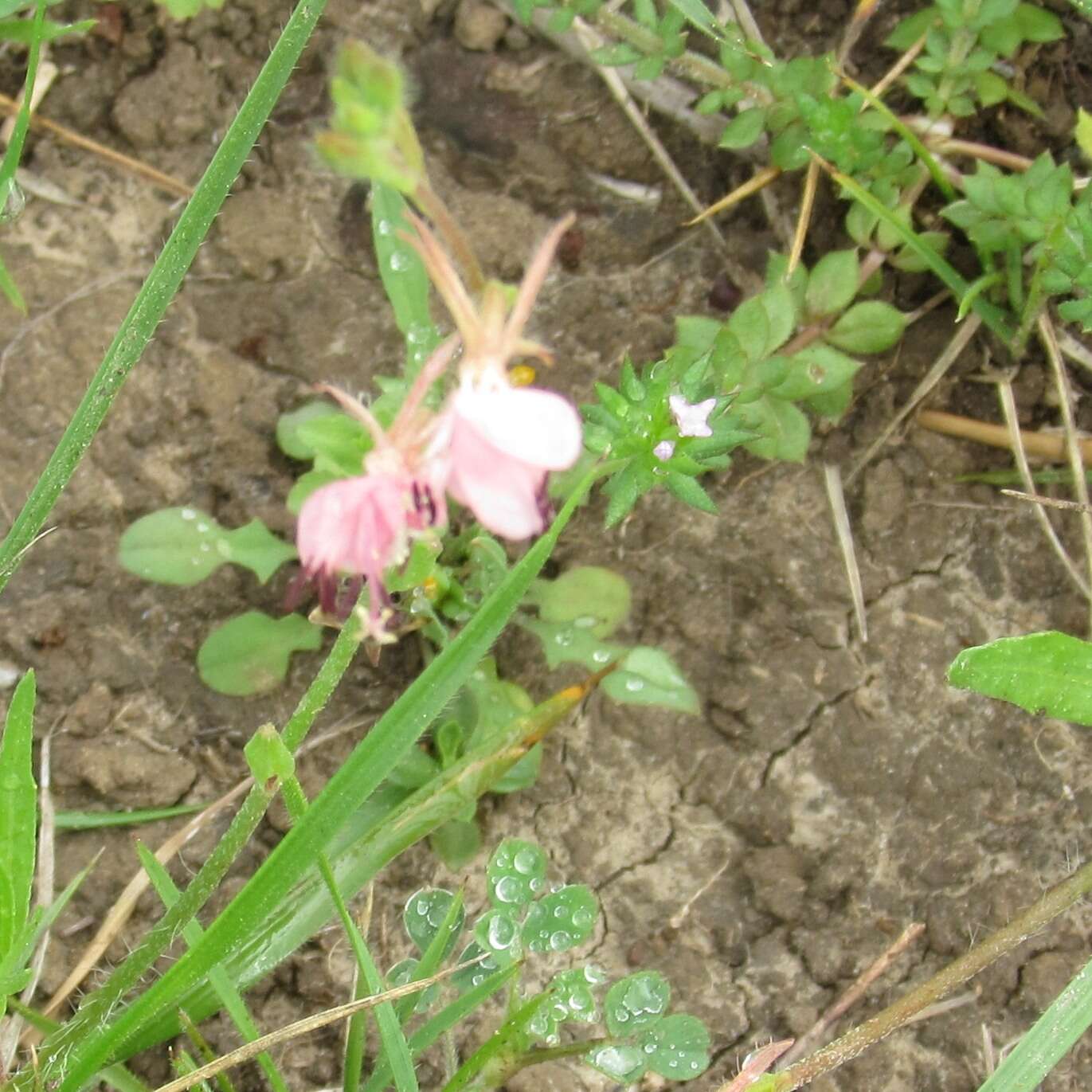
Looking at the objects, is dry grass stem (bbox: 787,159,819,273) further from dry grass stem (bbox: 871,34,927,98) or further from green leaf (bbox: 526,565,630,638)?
green leaf (bbox: 526,565,630,638)

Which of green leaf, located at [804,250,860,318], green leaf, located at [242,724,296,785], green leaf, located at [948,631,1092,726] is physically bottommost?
green leaf, located at [948,631,1092,726]

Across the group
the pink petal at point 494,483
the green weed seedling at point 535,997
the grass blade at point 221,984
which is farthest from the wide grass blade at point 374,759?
the green weed seedling at point 535,997

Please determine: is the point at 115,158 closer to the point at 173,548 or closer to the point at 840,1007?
the point at 173,548

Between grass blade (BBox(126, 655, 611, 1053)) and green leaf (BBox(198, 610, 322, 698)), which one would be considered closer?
grass blade (BBox(126, 655, 611, 1053))

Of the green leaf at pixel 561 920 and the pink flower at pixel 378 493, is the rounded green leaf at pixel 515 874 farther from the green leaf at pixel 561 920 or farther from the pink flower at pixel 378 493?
the pink flower at pixel 378 493

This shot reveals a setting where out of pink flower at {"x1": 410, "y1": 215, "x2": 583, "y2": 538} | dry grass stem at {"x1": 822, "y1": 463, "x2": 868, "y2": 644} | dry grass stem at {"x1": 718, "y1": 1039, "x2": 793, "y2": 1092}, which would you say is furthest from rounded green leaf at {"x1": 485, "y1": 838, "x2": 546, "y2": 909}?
pink flower at {"x1": 410, "y1": 215, "x2": 583, "y2": 538}

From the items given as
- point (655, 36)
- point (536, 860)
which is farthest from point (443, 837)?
point (655, 36)

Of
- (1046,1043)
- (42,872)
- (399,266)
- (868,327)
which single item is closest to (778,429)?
(868,327)
